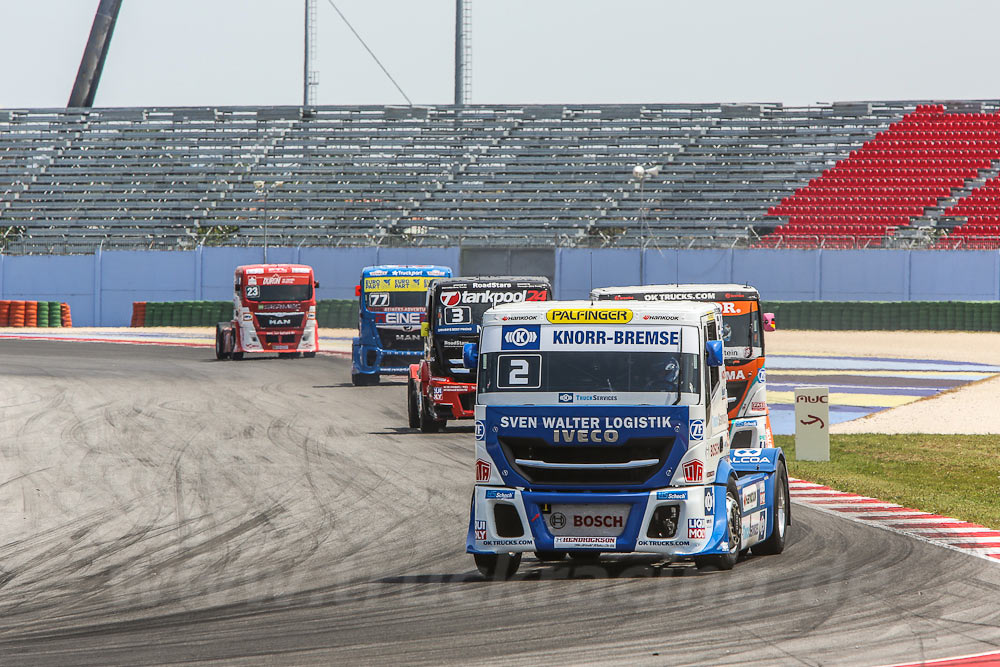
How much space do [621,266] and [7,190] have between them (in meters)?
29.4

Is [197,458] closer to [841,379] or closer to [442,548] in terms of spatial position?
[442,548]

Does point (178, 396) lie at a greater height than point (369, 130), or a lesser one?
lesser

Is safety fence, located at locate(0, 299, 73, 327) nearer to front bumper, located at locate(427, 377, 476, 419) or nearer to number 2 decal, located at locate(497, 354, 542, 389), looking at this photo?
front bumper, located at locate(427, 377, 476, 419)

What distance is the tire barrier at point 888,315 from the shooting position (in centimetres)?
4969

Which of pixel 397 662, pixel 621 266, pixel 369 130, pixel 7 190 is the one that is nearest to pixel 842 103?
pixel 621 266

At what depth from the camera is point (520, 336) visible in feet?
34.1

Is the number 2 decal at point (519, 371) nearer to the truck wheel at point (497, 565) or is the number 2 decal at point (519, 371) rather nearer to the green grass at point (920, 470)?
the truck wheel at point (497, 565)

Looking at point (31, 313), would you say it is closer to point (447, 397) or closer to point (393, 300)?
point (393, 300)

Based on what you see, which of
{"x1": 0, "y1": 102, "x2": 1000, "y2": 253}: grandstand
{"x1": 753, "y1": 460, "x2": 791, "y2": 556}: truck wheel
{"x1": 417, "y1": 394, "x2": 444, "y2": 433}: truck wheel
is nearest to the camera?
{"x1": 753, "y1": 460, "x2": 791, "y2": 556}: truck wheel

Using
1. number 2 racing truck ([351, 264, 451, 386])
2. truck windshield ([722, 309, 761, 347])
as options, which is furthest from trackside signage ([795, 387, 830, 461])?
number 2 racing truck ([351, 264, 451, 386])

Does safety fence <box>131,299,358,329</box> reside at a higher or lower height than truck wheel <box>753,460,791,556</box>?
higher

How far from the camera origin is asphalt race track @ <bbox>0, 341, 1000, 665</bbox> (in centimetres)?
812

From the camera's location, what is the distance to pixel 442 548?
11781mm

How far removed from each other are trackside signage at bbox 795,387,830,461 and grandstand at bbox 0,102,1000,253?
35.0 meters
